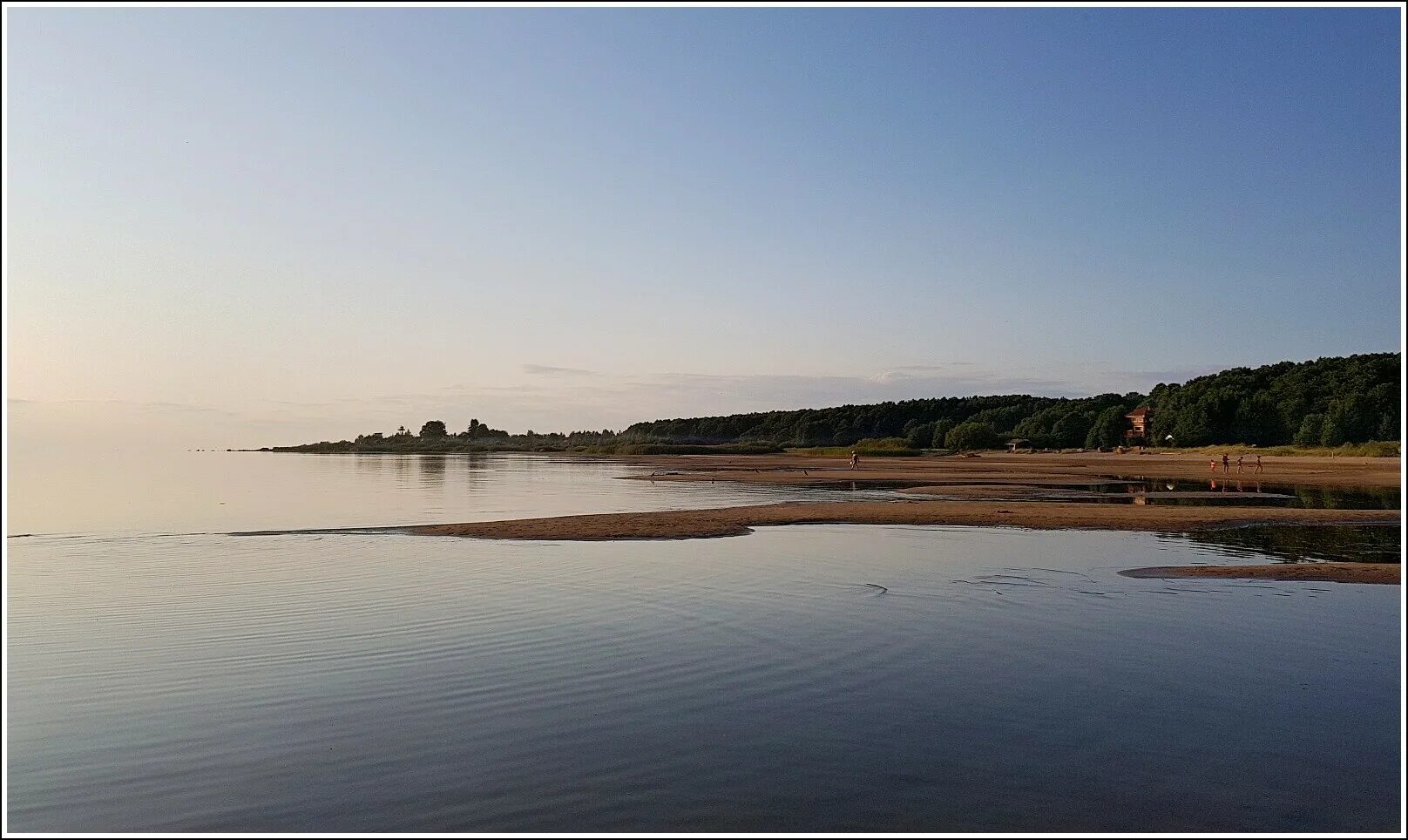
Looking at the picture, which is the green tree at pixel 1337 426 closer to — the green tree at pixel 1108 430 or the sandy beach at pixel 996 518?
the green tree at pixel 1108 430

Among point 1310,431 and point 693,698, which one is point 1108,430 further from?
point 693,698

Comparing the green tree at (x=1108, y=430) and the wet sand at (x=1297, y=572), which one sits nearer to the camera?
the wet sand at (x=1297, y=572)

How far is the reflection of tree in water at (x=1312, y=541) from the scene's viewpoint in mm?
21547

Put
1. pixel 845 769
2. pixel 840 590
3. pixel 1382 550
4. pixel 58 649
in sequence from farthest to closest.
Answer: pixel 1382 550
pixel 840 590
pixel 58 649
pixel 845 769

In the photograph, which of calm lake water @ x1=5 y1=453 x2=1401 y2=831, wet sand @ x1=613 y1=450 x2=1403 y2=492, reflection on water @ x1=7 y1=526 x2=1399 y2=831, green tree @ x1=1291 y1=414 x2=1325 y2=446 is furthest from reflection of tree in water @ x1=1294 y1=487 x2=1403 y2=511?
green tree @ x1=1291 y1=414 x2=1325 y2=446

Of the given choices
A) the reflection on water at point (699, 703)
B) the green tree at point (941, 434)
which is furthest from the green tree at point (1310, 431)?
the reflection on water at point (699, 703)

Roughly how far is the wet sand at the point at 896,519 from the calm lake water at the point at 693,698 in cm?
665

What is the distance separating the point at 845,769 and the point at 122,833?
527 centimetres

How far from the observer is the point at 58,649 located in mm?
12656

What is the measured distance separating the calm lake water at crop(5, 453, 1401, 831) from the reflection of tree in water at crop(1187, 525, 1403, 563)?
3049 millimetres

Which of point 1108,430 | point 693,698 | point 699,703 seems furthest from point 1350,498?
point 1108,430

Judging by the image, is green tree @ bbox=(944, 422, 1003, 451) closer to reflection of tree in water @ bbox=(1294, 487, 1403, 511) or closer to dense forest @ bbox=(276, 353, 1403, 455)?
dense forest @ bbox=(276, 353, 1403, 455)

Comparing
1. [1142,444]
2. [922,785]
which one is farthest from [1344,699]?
[1142,444]

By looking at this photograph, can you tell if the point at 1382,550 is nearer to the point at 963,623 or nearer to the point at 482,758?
the point at 963,623
